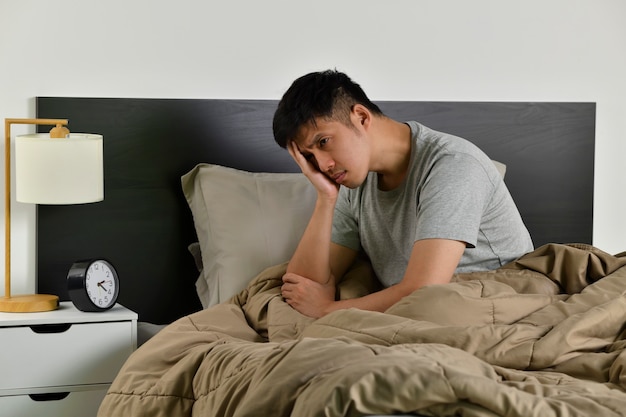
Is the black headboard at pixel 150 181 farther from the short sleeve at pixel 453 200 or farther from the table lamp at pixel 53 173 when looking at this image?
the short sleeve at pixel 453 200

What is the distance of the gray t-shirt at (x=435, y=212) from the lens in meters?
2.37

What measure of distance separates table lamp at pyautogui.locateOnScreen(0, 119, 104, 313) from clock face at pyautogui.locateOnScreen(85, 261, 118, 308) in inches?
5.2

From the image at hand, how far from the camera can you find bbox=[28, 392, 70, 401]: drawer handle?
269cm

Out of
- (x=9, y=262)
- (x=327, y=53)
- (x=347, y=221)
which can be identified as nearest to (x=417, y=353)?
(x=347, y=221)

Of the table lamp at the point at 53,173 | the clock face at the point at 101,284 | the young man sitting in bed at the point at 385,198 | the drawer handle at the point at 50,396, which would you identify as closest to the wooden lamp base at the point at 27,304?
the table lamp at the point at 53,173

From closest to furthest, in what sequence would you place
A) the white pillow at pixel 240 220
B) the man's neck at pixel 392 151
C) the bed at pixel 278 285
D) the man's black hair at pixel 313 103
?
the bed at pixel 278 285 → the man's black hair at pixel 313 103 → the man's neck at pixel 392 151 → the white pillow at pixel 240 220

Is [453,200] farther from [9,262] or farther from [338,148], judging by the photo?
[9,262]

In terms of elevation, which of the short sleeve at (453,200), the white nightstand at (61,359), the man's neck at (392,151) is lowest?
the white nightstand at (61,359)

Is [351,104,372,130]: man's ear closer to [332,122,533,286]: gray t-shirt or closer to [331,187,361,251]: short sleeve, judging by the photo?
[332,122,533,286]: gray t-shirt

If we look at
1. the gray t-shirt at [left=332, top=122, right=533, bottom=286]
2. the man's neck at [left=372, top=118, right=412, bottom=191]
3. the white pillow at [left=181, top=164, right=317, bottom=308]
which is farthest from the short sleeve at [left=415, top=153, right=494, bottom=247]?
the white pillow at [left=181, top=164, right=317, bottom=308]

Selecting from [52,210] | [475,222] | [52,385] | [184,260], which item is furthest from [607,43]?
[52,385]

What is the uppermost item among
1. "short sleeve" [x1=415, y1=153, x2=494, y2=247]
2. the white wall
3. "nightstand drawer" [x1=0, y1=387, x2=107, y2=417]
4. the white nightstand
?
the white wall

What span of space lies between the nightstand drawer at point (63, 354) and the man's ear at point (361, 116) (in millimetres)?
903

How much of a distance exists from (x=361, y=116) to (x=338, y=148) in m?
0.12
